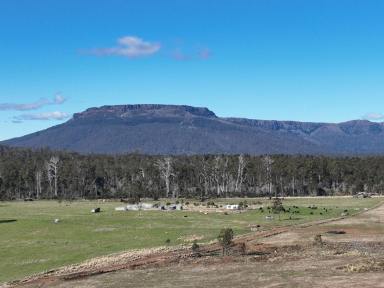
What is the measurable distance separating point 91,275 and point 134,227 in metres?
31.7

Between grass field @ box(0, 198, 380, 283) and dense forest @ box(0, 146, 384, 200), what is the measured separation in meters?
76.5

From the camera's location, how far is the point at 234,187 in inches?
7382

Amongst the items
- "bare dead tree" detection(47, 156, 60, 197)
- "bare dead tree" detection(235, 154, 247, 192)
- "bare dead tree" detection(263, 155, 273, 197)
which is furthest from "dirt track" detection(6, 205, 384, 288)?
"bare dead tree" detection(47, 156, 60, 197)

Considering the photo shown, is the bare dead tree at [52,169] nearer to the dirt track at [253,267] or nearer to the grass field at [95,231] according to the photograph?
the grass field at [95,231]

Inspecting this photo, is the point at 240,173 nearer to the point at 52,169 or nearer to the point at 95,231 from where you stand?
the point at 52,169

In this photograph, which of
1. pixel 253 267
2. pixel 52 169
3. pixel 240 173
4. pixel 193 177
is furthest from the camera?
pixel 193 177

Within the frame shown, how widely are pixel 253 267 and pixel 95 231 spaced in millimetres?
34727

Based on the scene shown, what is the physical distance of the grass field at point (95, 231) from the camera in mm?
57828

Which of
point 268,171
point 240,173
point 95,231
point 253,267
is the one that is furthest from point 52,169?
point 253,267

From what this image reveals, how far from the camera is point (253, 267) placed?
148ft

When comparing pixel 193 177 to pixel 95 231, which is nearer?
pixel 95 231

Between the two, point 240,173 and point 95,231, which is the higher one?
point 240,173

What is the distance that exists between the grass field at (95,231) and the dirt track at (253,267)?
19.1ft

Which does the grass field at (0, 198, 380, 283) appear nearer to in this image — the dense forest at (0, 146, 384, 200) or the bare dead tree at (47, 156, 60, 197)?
the bare dead tree at (47, 156, 60, 197)
